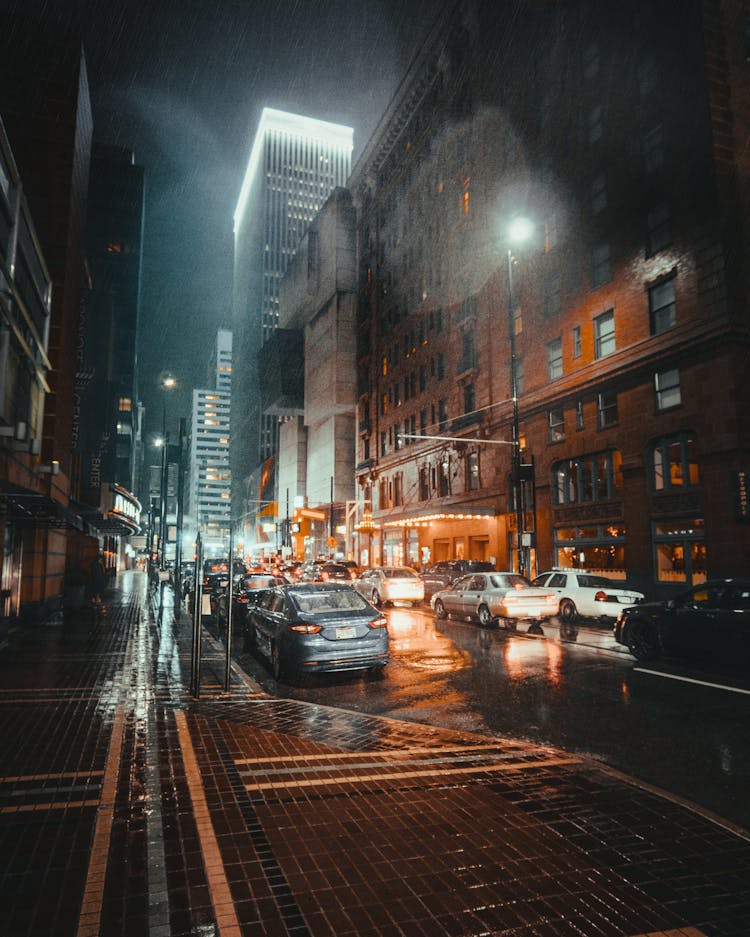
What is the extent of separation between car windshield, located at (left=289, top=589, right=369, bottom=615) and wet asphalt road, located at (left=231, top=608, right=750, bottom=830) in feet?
4.01

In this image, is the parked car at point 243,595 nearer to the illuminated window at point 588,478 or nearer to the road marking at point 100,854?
the road marking at point 100,854

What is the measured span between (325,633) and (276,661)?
1263 mm

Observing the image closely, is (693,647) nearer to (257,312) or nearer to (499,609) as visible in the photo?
(499,609)

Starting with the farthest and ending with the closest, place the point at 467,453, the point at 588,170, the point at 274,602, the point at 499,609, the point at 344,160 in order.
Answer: the point at 344,160, the point at 467,453, the point at 588,170, the point at 499,609, the point at 274,602

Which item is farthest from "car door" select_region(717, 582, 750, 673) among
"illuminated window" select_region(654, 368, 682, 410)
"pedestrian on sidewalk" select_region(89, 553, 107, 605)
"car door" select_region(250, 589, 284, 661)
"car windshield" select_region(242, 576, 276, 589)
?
"pedestrian on sidewalk" select_region(89, 553, 107, 605)

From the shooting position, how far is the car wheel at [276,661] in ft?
35.8

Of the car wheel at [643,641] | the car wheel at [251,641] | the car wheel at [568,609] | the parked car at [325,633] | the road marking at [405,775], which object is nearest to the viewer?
the road marking at [405,775]

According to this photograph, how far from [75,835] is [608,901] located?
143 inches

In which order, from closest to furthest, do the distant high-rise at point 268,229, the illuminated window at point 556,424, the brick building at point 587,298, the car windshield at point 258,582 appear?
the car windshield at point 258,582 → the brick building at point 587,298 → the illuminated window at point 556,424 → the distant high-rise at point 268,229

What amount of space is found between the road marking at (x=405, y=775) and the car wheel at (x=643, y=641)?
6.60m

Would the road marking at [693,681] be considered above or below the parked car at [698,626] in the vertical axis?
below

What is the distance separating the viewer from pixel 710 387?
23203 mm

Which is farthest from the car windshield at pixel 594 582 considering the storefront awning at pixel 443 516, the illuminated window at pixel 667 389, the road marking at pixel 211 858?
the storefront awning at pixel 443 516

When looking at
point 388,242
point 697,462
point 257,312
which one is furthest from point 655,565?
point 257,312
